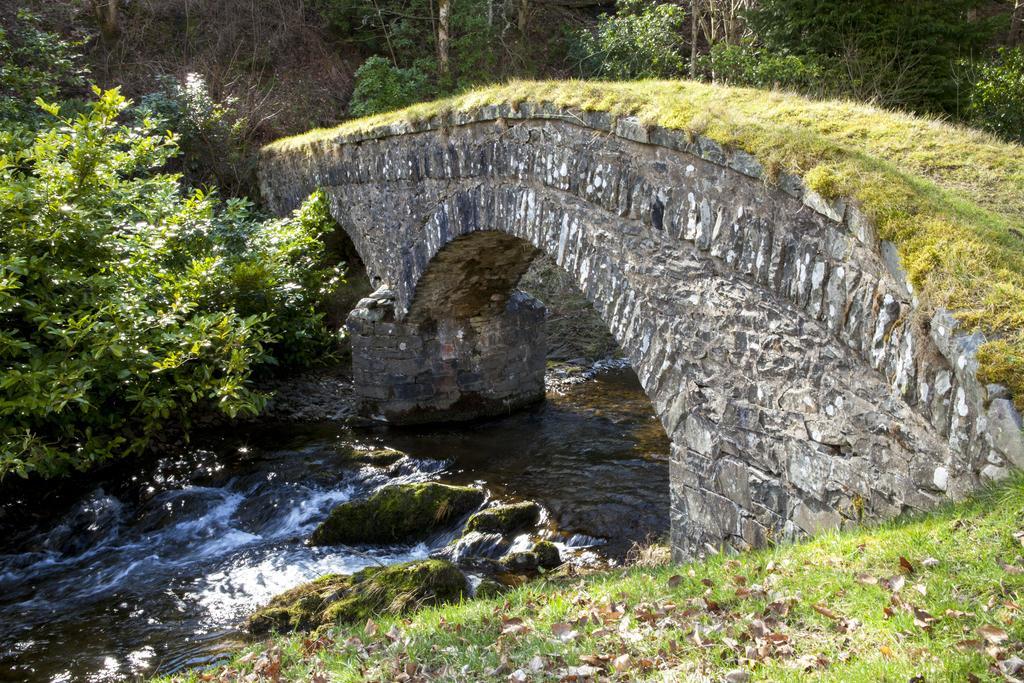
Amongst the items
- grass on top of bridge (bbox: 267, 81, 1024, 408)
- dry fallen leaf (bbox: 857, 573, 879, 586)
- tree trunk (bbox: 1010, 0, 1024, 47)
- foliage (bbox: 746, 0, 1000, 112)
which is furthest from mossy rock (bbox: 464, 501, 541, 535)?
tree trunk (bbox: 1010, 0, 1024, 47)

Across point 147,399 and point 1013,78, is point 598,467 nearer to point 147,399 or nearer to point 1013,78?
point 147,399

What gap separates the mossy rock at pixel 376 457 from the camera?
938 centimetres

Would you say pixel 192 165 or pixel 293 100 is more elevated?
pixel 293 100

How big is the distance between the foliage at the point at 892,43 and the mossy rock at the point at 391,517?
287 inches

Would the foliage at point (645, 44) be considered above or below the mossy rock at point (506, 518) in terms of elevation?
above

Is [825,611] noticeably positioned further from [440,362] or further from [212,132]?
[212,132]

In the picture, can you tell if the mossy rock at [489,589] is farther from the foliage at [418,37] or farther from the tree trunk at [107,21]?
the tree trunk at [107,21]

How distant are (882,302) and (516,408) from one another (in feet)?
24.2

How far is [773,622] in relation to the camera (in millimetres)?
3275

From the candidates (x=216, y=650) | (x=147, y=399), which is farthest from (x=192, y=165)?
(x=216, y=650)

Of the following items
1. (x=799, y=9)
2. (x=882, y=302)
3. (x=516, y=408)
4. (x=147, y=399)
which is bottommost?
(x=516, y=408)

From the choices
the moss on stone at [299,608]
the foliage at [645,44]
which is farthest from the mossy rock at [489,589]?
the foliage at [645,44]

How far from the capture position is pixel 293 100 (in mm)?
19953

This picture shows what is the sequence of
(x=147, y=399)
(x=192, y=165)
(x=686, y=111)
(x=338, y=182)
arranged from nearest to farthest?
(x=686, y=111) < (x=147, y=399) < (x=338, y=182) < (x=192, y=165)
